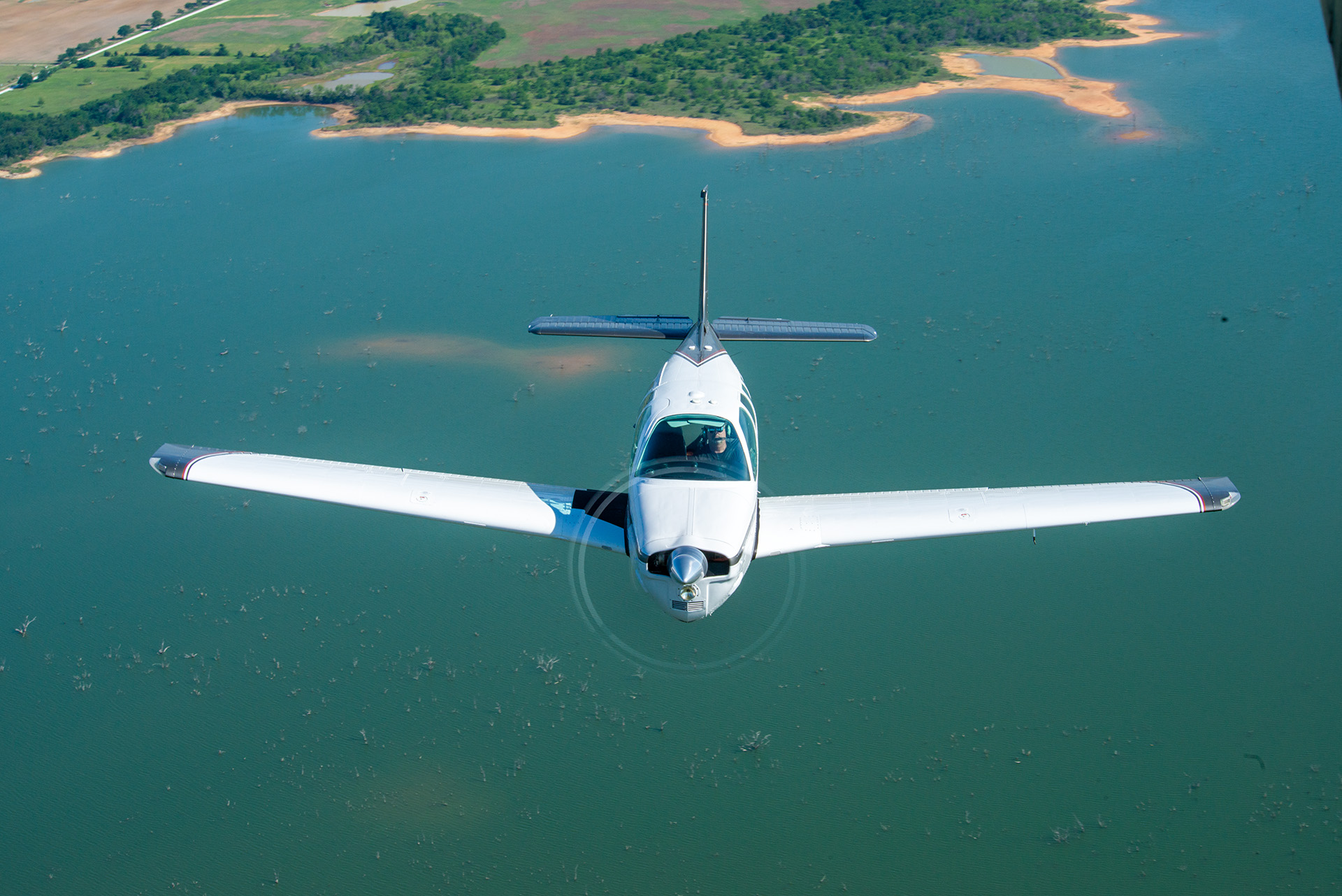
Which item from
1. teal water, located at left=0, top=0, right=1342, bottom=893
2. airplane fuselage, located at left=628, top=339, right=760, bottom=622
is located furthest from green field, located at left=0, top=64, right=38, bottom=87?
airplane fuselage, located at left=628, top=339, right=760, bottom=622

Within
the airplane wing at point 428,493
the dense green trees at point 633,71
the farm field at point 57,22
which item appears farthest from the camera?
the farm field at point 57,22

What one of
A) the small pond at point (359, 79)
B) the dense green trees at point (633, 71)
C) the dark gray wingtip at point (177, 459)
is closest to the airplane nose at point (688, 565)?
the dark gray wingtip at point (177, 459)

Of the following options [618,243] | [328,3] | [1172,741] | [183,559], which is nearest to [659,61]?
[618,243]

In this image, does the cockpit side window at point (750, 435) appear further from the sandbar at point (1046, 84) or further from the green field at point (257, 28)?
the green field at point (257, 28)

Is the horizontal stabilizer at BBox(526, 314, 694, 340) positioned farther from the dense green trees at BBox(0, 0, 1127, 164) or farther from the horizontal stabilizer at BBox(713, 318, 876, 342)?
the dense green trees at BBox(0, 0, 1127, 164)

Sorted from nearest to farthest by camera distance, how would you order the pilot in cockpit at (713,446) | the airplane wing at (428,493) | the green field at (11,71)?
the pilot in cockpit at (713,446)
the airplane wing at (428,493)
the green field at (11,71)

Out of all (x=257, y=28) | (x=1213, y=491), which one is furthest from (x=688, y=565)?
(x=257, y=28)
